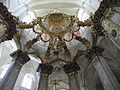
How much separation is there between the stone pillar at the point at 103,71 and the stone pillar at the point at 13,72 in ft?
12.3

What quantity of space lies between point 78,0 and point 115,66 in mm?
6156

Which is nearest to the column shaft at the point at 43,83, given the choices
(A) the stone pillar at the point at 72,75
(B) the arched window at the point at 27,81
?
(A) the stone pillar at the point at 72,75

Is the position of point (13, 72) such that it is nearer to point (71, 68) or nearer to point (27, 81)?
point (71, 68)

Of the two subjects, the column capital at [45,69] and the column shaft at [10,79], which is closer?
→ the column shaft at [10,79]

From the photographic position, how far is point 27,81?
56.5ft

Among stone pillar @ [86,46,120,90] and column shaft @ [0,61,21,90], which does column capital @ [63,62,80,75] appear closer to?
stone pillar @ [86,46,120,90]

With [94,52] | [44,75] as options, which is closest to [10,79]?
[44,75]

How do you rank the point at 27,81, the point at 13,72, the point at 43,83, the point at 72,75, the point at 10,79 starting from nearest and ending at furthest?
the point at 10,79
the point at 13,72
the point at 43,83
the point at 72,75
the point at 27,81

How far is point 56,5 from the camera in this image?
16.1 metres

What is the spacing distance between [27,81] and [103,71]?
9.48m

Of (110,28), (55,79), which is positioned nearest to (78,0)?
(110,28)

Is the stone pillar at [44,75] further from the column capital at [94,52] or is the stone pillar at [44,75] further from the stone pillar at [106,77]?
the stone pillar at [106,77]

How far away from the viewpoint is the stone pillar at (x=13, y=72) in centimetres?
888

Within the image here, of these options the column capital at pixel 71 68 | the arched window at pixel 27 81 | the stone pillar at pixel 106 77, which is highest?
the arched window at pixel 27 81
